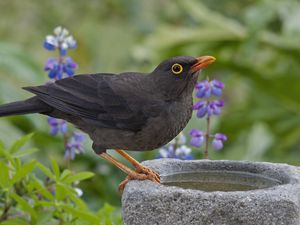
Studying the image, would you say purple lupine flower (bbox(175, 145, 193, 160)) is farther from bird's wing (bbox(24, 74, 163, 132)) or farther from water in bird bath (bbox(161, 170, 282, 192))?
water in bird bath (bbox(161, 170, 282, 192))

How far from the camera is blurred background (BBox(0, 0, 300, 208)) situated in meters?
6.67

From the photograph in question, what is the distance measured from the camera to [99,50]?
31.8 feet

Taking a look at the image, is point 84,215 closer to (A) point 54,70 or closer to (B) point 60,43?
(A) point 54,70

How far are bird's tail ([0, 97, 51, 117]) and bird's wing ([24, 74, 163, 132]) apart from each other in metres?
0.11

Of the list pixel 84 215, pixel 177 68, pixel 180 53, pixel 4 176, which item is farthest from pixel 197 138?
pixel 180 53

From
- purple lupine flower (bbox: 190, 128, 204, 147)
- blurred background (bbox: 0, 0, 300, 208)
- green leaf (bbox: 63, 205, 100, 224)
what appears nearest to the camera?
green leaf (bbox: 63, 205, 100, 224)

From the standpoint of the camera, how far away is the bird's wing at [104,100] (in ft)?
13.0

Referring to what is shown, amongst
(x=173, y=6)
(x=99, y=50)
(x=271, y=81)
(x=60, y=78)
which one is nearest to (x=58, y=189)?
(x=60, y=78)

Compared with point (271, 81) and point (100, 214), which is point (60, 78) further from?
point (271, 81)

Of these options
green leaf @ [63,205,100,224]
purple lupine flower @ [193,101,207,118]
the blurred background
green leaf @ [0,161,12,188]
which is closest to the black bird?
purple lupine flower @ [193,101,207,118]

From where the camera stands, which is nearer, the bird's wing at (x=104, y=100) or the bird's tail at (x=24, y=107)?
the bird's wing at (x=104, y=100)

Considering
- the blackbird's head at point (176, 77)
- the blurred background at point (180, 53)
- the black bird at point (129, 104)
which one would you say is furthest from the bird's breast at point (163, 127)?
the blurred background at point (180, 53)

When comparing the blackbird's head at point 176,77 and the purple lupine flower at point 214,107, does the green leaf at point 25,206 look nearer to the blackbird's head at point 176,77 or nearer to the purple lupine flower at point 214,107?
the blackbird's head at point 176,77

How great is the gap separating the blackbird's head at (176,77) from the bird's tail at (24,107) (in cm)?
66
